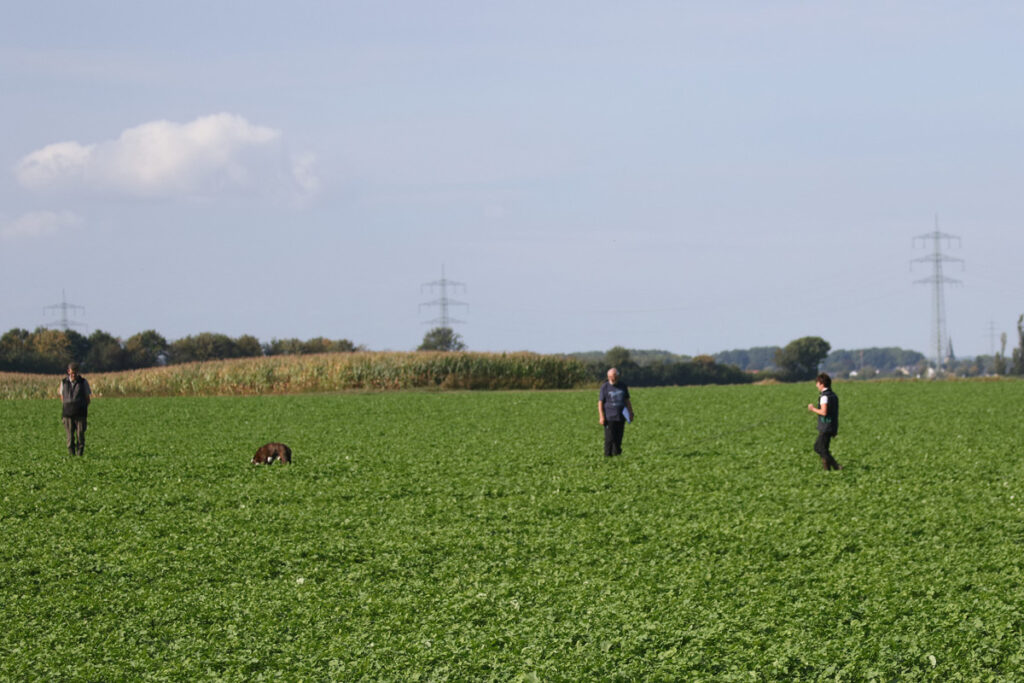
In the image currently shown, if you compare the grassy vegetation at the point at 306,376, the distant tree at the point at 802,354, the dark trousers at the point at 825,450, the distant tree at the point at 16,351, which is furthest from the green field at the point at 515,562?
the distant tree at the point at 802,354

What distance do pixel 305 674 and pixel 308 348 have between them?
8971 cm

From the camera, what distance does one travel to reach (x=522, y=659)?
10266 mm

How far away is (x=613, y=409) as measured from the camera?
22297 mm

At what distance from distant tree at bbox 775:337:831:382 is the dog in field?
93.5 metres

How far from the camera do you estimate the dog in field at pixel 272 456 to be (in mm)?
22578

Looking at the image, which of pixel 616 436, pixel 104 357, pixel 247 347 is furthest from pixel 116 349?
pixel 616 436

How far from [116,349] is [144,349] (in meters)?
2.79

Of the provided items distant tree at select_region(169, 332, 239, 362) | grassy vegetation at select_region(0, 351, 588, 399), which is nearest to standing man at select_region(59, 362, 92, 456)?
grassy vegetation at select_region(0, 351, 588, 399)

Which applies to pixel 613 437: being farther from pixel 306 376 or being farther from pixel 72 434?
pixel 306 376

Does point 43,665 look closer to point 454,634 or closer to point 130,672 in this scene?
point 130,672

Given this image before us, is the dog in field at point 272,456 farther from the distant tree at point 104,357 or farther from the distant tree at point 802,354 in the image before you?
the distant tree at point 802,354

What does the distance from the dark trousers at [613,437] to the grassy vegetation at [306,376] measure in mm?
32193

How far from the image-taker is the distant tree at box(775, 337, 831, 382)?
4444 inches

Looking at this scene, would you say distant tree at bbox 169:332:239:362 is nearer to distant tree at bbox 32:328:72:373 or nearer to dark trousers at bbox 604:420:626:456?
distant tree at bbox 32:328:72:373
